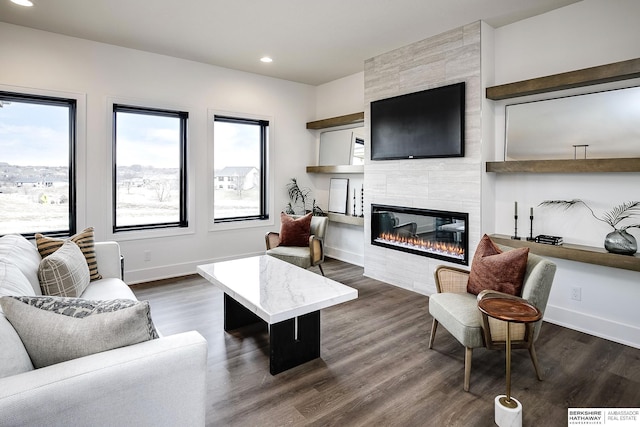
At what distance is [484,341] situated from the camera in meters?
2.23

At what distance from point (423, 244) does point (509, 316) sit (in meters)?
2.36

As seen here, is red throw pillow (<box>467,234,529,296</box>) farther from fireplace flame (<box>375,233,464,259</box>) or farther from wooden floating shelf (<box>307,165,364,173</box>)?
wooden floating shelf (<box>307,165,364,173</box>)

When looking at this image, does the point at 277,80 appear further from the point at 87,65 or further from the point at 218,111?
the point at 87,65

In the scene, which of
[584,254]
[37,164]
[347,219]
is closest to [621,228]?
[584,254]

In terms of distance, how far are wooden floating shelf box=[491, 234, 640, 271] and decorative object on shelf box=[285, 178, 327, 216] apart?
313 cm

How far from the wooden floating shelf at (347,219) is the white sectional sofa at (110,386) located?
3811mm

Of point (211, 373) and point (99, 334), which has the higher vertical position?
point (99, 334)

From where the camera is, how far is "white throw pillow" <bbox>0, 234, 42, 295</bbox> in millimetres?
2104

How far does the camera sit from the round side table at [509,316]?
1.84 m

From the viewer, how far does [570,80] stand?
9.78 feet

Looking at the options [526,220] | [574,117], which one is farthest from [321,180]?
[574,117]

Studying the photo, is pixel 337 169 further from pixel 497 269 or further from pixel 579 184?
pixel 497 269

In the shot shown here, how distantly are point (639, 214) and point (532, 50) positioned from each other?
172cm

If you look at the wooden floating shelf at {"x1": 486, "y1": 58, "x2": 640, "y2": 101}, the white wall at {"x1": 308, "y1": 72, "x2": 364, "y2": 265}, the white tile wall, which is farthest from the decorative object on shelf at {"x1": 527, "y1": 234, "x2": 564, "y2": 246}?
the white wall at {"x1": 308, "y1": 72, "x2": 364, "y2": 265}
